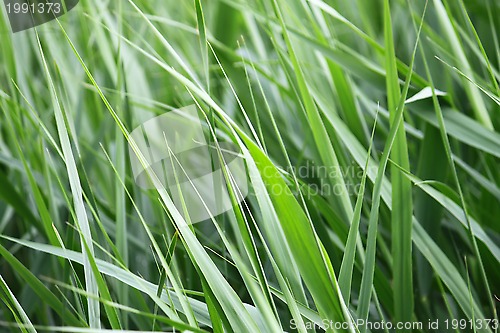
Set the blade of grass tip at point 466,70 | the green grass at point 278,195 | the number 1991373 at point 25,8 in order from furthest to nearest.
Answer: the number 1991373 at point 25,8 → the blade of grass tip at point 466,70 → the green grass at point 278,195

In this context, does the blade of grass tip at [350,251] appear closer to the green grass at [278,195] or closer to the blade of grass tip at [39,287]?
the green grass at [278,195]

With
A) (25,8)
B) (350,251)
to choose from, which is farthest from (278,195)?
(25,8)

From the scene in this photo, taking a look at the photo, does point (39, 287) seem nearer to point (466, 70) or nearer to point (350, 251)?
point (350, 251)

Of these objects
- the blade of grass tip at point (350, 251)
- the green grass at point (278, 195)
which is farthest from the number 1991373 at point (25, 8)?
the blade of grass tip at point (350, 251)

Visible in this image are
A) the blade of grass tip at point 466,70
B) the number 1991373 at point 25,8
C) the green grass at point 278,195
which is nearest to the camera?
the green grass at point 278,195

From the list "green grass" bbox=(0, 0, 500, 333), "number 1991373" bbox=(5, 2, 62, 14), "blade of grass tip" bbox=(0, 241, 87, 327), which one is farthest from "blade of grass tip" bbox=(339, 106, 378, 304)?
"number 1991373" bbox=(5, 2, 62, 14)

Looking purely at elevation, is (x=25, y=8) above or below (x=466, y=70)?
above

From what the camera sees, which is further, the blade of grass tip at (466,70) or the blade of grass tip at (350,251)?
the blade of grass tip at (466,70)

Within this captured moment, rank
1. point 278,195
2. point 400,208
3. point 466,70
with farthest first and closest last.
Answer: point 466,70 → point 400,208 → point 278,195

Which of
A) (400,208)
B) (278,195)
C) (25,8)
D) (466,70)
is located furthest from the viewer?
(25,8)

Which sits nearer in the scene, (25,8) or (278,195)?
(278,195)

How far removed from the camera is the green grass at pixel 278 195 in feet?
1.27

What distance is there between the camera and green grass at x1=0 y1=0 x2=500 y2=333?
387 millimetres

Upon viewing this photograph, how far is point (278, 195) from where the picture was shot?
38 centimetres
